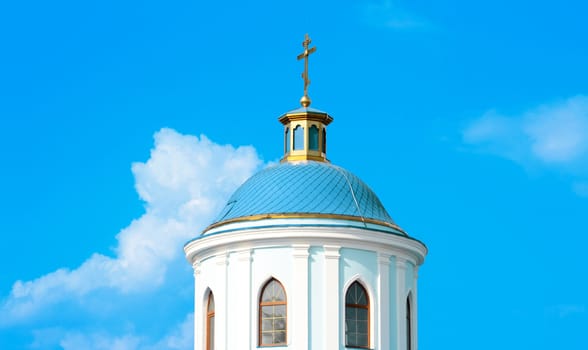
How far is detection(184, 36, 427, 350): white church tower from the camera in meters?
37.3

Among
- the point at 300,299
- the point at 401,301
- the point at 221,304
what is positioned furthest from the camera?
the point at 401,301

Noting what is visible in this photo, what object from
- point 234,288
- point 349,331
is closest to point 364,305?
point 349,331

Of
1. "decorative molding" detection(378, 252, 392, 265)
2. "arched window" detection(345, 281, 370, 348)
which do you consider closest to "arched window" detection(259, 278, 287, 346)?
"arched window" detection(345, 281, 370, 348)

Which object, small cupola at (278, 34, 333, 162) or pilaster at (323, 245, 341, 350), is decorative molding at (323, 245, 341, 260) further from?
small cupola at (278, 34, 333, 162)

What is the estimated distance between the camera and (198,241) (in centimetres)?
3900

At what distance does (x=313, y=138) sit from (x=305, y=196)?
→ 124 inches

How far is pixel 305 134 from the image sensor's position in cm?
4106

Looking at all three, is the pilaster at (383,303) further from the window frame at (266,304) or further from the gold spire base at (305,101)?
the gold spire base at (305,101)

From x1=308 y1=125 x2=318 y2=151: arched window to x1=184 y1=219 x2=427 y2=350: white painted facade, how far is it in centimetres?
396

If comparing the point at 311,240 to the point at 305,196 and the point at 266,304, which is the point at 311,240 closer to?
the point at 305,196

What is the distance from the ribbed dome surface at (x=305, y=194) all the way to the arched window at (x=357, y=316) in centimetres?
206

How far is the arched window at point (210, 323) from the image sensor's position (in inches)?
1529

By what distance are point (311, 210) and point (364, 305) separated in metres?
2.88

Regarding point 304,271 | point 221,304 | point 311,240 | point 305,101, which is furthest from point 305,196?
point 305,101
